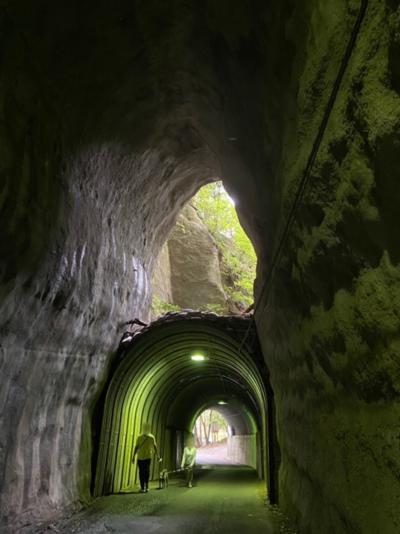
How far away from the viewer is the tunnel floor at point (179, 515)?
6340 mm

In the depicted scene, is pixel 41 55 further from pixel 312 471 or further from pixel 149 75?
pixel 312 471

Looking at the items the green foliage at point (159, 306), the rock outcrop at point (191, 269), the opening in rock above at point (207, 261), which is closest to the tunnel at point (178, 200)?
the green foliage at point (159, 306)

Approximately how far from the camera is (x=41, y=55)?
15.4 feet

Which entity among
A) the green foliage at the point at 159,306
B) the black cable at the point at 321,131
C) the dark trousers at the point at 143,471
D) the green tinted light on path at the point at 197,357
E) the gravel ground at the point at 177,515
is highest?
the green foliage at the point at 159,306

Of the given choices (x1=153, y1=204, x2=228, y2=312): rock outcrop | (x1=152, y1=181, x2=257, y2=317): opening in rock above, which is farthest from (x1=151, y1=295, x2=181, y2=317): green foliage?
(x1=153, y1=204, x2=228, y2=312): rock outcrop

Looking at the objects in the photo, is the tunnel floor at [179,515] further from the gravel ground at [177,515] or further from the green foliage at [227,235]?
the green foliage at [227,235]

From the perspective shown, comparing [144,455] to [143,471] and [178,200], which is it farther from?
[178,200]

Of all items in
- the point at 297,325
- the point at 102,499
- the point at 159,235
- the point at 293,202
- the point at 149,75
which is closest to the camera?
the point at 293,202

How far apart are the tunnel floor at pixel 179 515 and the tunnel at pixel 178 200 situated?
108mm

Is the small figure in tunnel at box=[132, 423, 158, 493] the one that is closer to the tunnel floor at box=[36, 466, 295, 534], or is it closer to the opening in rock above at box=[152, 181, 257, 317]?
the tunnel floor at box=[36, 466, 295, 534]

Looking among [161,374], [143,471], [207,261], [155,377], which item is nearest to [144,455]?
[143,471]

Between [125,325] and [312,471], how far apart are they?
5611 millimetres

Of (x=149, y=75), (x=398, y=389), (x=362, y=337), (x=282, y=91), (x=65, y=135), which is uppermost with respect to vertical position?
(x=149, y=75)

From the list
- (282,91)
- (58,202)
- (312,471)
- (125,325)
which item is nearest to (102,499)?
(125,325)
